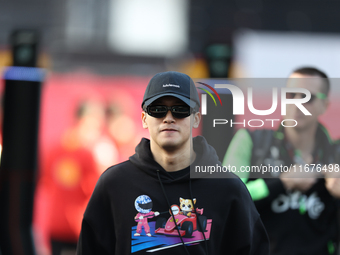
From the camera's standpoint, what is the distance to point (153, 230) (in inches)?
60.1

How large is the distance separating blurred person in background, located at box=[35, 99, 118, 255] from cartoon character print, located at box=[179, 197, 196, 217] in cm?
287

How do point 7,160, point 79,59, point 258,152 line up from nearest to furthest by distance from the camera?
1. point 258,152
2. point 7,160
3. point 79,59

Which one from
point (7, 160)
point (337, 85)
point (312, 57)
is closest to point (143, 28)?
point (312, 57)

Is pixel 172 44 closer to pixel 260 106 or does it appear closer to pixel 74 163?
pixel 74 163

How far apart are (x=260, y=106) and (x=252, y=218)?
1.84 ft

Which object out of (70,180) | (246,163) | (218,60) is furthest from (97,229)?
(70,180)

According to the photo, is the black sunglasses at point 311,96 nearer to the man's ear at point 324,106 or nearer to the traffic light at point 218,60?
the man's ear at point 324,106

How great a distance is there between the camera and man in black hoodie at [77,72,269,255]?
1.52 m

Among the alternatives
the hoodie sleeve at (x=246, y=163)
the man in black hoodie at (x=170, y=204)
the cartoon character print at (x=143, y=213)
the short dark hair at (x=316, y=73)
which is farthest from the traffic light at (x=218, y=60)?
the cartoon character print at (x=143, y=213)

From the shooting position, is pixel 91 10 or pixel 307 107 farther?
pixel 91 10

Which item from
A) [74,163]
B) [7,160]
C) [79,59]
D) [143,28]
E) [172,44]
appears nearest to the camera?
[7,160]

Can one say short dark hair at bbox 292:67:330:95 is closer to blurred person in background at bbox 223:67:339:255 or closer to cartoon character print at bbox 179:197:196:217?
blurred person in background at bbox 223:67:339:255

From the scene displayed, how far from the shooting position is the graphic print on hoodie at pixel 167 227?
4.95 feet

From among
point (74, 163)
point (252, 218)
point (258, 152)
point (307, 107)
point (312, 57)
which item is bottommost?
point (74, 163)
